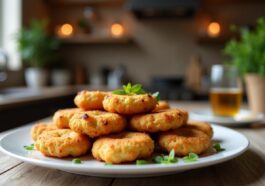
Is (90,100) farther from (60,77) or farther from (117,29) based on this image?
(117,29)

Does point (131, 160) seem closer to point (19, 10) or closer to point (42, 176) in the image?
point (42, 176)

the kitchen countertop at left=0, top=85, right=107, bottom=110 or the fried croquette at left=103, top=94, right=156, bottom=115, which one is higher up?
the fried croquette at left=103, top=94, right=156, bottom=115

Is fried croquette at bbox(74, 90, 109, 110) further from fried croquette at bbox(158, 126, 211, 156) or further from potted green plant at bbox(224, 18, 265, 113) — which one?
potted green plant at bbox(224, 18, 265, 113)

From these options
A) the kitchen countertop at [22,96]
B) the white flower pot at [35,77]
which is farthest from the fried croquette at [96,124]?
the white flower pot at [35,77]

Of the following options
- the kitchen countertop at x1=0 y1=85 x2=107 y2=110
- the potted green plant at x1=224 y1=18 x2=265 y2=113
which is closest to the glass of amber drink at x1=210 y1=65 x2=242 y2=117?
the potted green plant at x1=224 y1=18 x2=265 y2=113

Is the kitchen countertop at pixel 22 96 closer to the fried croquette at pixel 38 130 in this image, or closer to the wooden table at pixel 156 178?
the fried croquette at pixel 38 130

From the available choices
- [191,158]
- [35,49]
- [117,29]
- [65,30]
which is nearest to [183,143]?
[191,158]
